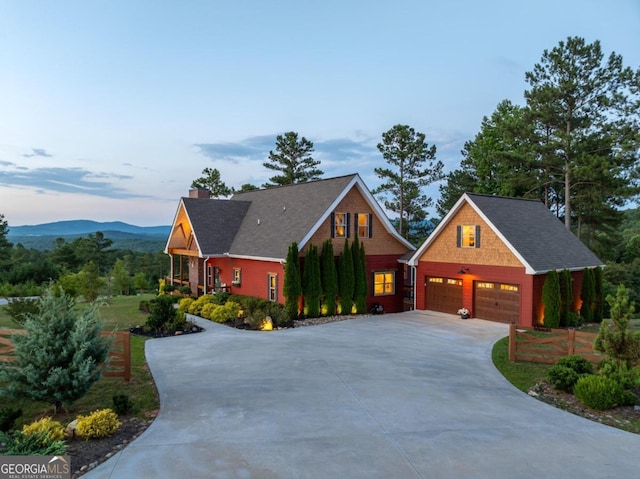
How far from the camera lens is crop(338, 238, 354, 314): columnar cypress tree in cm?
2227

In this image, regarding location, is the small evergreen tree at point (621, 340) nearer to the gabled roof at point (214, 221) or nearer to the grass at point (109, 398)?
the grass at point (109, 398)

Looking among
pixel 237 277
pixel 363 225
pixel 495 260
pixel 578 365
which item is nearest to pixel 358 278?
pixel 363 225

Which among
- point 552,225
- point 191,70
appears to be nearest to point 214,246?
point 191,70

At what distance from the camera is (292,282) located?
67.4 feet

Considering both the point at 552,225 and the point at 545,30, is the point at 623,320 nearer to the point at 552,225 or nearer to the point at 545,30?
the point at 552,225

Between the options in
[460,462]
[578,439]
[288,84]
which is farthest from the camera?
[288,84]

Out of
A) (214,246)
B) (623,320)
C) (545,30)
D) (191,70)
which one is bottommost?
(623,320)

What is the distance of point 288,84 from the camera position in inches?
1110

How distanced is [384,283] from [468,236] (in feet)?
19.0

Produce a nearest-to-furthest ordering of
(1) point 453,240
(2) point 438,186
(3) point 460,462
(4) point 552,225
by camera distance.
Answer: (3) point 460,462
(1) point 453,240
(4) point 552,225
(2) point 438,186

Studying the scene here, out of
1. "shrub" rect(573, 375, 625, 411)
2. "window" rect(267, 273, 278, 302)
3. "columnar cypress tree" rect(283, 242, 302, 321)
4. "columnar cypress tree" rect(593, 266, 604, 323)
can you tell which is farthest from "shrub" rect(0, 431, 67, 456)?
"columnar cypress tree" rect(593, 266, 604, 323)

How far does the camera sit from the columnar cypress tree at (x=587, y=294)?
22.0 meters

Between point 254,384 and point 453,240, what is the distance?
15.8 m

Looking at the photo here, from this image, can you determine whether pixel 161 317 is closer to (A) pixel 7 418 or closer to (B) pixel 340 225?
(A) pixel 7 418
